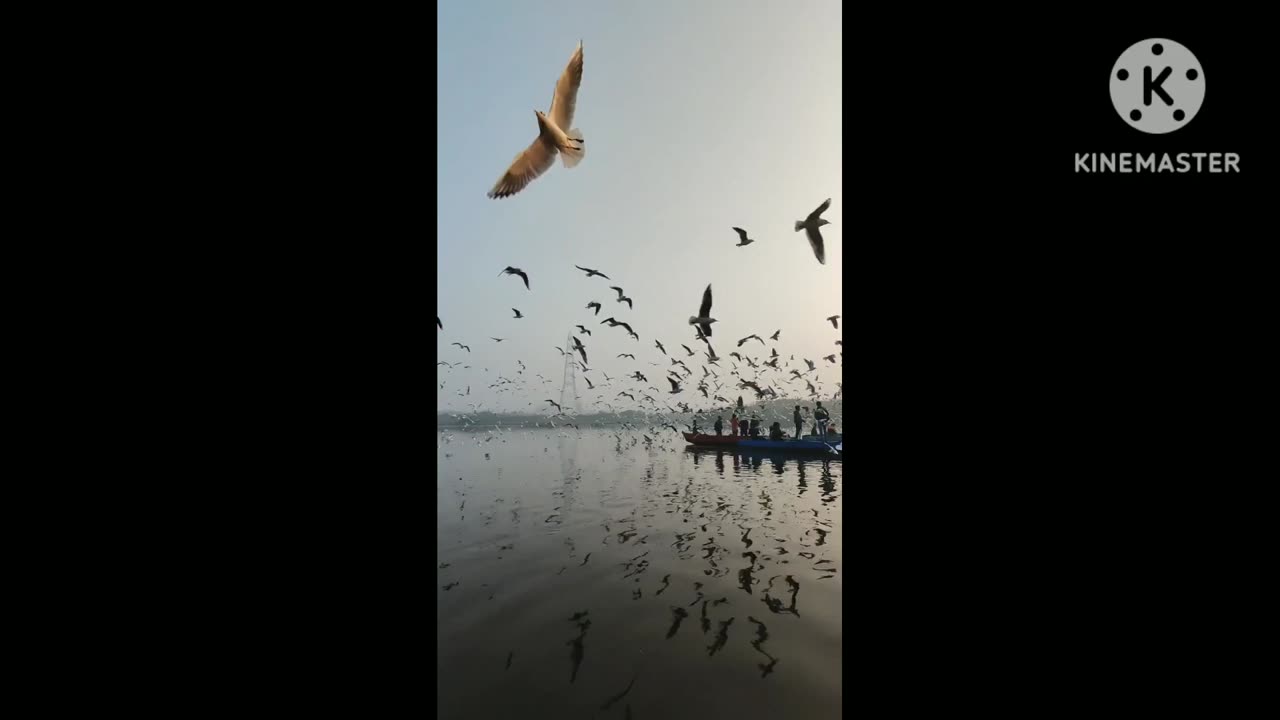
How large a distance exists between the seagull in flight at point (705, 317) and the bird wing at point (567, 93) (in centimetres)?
350

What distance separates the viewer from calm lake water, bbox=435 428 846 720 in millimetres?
2715

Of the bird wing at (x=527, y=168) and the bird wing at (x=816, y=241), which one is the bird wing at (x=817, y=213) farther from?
the bird wing at (x=527, y=168)

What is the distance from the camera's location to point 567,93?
4094 mm

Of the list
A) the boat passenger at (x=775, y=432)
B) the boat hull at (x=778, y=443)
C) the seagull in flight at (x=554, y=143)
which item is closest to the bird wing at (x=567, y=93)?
the seagull in flight at (x=554, y=143)

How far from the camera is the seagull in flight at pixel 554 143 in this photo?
4.06 metres

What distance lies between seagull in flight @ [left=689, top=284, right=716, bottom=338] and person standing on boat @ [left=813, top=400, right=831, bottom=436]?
11243mm

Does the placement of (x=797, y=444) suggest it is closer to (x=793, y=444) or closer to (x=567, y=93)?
(x=793, y=444)

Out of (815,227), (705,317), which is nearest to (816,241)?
(815,227)

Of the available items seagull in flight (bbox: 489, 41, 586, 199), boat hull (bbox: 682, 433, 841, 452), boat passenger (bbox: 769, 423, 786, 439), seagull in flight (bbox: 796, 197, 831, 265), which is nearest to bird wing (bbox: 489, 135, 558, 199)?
seagull in flight (bbox: 489, 41, 586, 199)

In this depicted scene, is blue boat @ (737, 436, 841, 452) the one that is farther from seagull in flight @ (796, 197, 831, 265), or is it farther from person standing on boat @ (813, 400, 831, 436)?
seagull in flight @ (796, 197, 831, 265)
